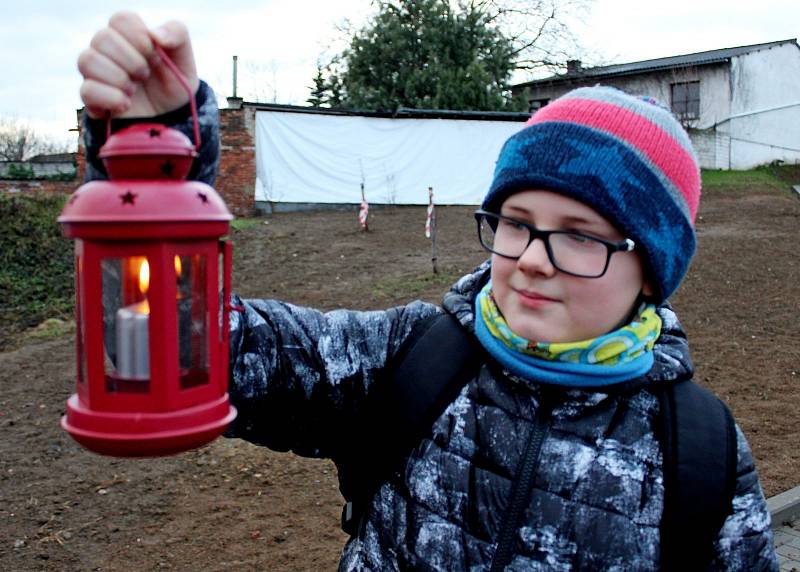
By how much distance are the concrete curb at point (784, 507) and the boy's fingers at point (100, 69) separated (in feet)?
14.8

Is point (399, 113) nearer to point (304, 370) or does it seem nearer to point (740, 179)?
point (740, 179)

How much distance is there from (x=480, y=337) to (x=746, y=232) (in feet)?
44.2

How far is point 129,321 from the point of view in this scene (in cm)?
136

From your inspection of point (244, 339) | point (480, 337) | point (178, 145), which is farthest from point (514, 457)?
point (178, 145)

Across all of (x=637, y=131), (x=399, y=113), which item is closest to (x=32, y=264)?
(x=399, y=113)

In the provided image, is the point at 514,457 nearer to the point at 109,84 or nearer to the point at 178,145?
the point at 178,145

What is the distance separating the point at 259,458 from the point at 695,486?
4235 mm

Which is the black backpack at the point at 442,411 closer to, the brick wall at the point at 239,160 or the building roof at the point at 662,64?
the brick wall at the point at 239,160

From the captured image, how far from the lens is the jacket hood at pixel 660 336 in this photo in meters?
1.76

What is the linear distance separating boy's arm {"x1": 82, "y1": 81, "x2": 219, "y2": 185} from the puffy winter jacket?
0.31 m

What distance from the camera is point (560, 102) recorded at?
5.99 feet

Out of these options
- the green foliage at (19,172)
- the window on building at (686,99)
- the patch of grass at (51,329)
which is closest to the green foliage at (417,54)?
the window on building at (686,99)

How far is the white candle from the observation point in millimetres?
1353

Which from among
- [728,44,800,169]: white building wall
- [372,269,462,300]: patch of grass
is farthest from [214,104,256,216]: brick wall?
[728,44,800,169]: white building wall
